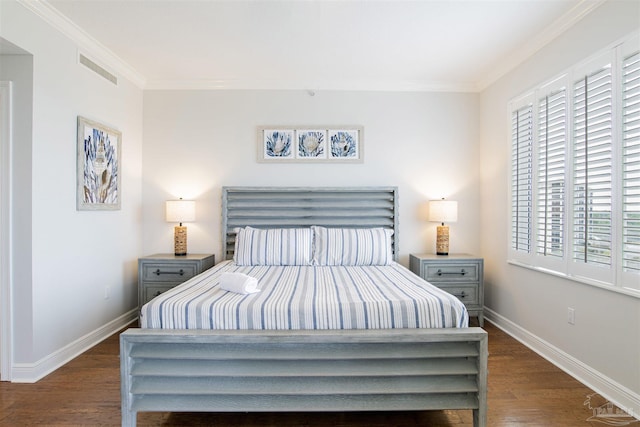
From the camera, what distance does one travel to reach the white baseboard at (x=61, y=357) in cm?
240

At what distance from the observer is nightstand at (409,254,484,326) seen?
349 centimetres

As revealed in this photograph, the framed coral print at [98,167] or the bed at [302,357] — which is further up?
the framed coral print at [98,167]

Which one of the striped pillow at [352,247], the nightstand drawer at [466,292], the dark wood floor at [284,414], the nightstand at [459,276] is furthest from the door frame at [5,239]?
the nightstand drawer at [466,292]

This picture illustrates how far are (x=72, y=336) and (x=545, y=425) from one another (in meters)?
3.64

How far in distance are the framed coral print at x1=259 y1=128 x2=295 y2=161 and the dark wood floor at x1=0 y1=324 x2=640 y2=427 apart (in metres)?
2.58

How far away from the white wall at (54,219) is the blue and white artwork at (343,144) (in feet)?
7.81

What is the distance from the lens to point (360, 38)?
2.89m

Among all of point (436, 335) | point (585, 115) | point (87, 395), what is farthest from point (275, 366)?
point (585, 115)

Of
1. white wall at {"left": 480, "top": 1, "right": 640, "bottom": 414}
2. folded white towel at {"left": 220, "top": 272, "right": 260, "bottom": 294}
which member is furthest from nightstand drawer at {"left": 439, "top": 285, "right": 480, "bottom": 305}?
folded white towel at {"left": 220, "top": 272, "right": 260, "bottom": 294}

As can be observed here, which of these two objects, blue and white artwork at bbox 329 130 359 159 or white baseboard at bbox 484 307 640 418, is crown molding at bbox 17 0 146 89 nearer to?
blue and white artwork at bbox 329 130 359 159

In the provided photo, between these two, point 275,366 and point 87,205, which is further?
point 87,205

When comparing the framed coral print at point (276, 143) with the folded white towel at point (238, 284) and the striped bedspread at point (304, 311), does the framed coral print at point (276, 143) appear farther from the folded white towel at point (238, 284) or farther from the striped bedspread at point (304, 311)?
the striped bedspread at point (304, 311)

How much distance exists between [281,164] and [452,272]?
232cm

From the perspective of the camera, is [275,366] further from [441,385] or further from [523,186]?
[523,186]
